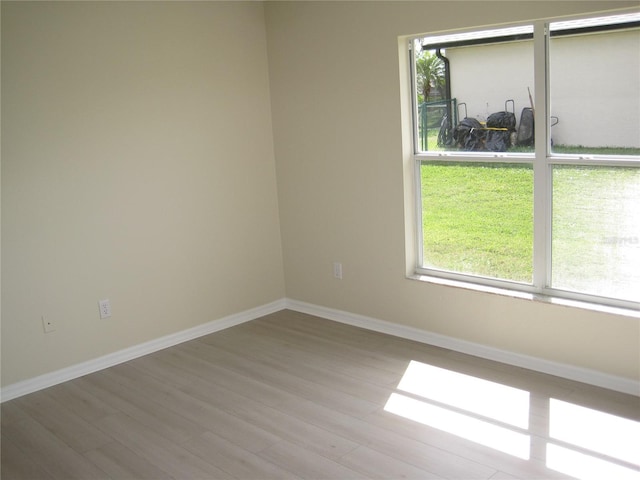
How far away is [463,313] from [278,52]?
2.25 meters

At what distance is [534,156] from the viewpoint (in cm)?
346

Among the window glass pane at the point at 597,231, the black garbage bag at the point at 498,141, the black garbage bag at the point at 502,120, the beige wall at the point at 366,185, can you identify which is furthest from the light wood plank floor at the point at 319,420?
the black garbage bag at the point at 502,120

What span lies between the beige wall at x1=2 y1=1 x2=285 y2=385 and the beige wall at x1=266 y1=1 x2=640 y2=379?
0.25 metres

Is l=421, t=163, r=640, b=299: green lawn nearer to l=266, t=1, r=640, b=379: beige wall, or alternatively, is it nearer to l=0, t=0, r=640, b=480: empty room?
l=0, t=0, r=640, b=480: empty room

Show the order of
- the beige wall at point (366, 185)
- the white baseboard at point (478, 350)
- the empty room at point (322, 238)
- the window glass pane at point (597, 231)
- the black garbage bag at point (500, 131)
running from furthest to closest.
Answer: the black garbage bag at point (500, 131), the beige wall at point (366, 185), the white baseboard at point (478, 350), the window glass pane at point (597, 231), the empty room at point (322, 238)

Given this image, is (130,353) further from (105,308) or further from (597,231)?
(597,231)

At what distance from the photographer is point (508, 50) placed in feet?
11.3

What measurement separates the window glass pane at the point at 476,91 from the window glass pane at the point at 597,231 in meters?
0.36

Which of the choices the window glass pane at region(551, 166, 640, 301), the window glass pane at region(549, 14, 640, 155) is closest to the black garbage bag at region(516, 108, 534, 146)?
the window glass pane at region(549, 14, 640, 155)

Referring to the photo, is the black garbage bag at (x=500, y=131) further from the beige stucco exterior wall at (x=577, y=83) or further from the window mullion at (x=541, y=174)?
the window mullion at (x=541, y=174)

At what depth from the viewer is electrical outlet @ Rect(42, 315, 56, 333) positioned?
370cm

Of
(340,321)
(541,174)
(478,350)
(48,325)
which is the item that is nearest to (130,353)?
(48,325)

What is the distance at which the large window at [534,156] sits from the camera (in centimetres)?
315

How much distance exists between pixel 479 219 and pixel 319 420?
5.04 feet
